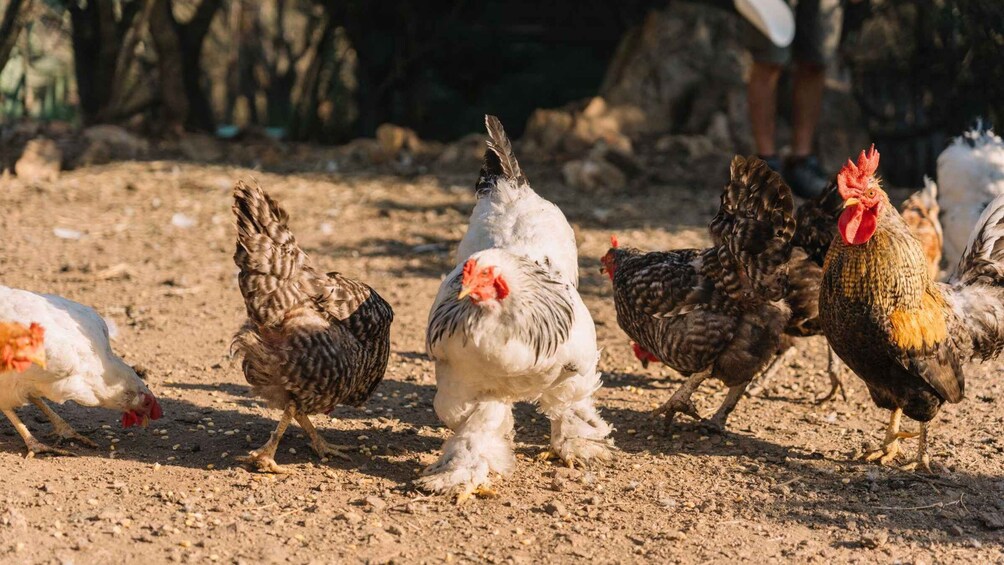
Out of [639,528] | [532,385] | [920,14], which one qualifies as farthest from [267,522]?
[920,14]

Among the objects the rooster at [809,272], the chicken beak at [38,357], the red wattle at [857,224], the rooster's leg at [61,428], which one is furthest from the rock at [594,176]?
the chicken beak at [38,357]

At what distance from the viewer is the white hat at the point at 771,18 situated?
9.31 meters

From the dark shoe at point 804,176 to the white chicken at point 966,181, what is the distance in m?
2.26

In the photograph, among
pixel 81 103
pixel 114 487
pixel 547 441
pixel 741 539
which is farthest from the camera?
pixel 81 103

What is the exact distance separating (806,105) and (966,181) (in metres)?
3.20

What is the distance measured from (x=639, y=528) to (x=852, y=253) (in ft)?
5.59

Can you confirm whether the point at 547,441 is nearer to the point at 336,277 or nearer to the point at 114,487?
the point at 336,277

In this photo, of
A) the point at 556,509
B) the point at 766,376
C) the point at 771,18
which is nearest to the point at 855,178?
the point at 766,376

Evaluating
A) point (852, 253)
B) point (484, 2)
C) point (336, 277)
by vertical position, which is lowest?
point (336, 277)

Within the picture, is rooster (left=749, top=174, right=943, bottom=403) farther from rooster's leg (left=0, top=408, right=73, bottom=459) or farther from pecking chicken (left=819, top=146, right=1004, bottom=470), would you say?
rooster's leg (left=0, top=408, right=73, bottom=459)

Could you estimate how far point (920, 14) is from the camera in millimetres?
11156

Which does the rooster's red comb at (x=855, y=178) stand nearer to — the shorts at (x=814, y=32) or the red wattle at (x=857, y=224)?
the red wattle at (x=857, y=224)

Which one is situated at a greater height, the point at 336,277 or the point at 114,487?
the point at 336,277

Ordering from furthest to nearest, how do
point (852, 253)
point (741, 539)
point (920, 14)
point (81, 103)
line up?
1. point (81, 103)
2. point (920, 14)
3. point (852, 253)
4. point (741, 539)
